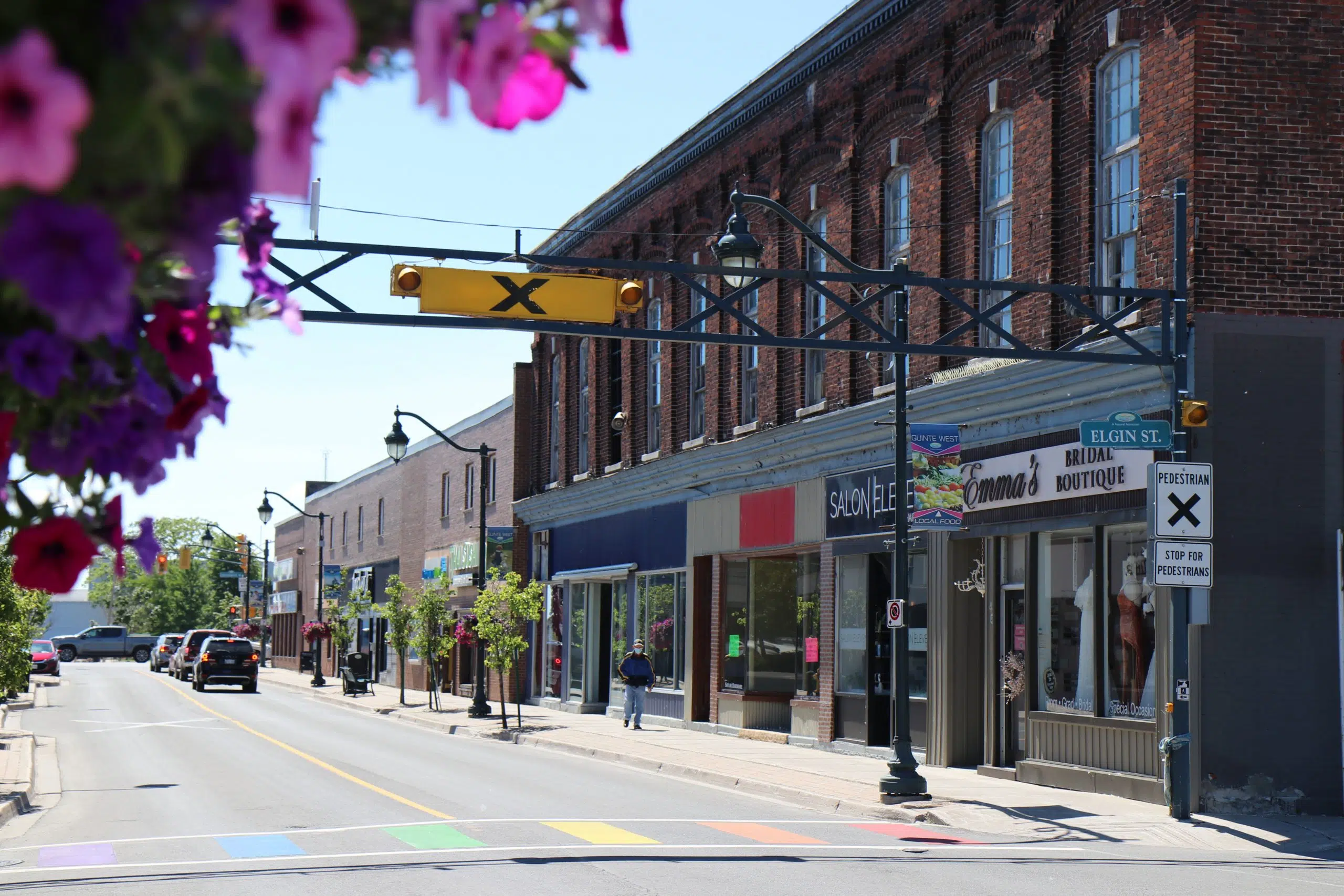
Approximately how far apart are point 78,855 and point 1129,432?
1118cm

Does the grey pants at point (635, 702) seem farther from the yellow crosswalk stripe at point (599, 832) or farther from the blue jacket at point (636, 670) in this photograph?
the yellow crosswalk stripe at point (599, 832)

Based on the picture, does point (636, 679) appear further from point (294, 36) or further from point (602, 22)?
point (294, 36)

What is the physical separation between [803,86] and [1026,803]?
15.3 m

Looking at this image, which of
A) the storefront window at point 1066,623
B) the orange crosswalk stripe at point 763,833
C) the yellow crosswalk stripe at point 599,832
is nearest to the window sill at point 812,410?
the storefront window at point 1066,623

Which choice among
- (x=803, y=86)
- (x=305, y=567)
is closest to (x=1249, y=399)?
(x=803, y=86)

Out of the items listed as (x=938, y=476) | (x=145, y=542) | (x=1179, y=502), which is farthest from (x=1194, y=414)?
(x=145, y=542)

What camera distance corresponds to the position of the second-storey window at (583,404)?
40.8m

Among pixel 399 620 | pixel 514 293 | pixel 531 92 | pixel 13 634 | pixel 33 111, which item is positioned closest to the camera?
pixel 33 111

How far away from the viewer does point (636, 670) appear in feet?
106

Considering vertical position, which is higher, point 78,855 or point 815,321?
point 815,321

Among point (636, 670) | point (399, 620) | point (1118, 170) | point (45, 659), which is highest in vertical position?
point (1118, 170)

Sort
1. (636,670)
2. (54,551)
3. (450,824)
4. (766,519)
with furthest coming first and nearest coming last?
(636,670)
(766,519)
(450,824)
(54,551)

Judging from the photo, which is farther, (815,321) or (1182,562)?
(815,321)

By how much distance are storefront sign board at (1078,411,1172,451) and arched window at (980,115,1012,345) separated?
18.3 ft
